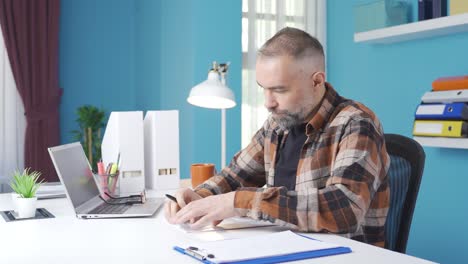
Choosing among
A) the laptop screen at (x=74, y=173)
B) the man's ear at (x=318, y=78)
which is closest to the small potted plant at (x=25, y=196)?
the laptop screen at (x=74, y=173)

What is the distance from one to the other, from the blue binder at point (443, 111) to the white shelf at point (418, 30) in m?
0.39

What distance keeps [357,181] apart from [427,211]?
1.91 m

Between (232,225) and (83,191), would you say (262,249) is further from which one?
(83,191)

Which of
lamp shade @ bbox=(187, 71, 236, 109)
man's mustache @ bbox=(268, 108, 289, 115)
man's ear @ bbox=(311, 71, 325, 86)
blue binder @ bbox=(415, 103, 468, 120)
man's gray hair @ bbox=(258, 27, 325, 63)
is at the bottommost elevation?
blue binder @ bbox=(415, 103, 468, 120)

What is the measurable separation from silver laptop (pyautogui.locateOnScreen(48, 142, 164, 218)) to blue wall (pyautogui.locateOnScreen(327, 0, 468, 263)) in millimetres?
1760

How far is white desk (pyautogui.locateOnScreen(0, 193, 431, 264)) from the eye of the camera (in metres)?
1.12

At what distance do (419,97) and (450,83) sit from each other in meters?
0.41

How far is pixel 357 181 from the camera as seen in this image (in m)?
1.36

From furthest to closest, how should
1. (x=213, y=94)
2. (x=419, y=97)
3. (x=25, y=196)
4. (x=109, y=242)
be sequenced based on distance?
(x=419, y=97) → (x=213, y=94) → (x=25, y=196) → (x=109, y=242)

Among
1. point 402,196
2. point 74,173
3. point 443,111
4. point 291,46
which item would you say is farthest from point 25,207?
point 443,111

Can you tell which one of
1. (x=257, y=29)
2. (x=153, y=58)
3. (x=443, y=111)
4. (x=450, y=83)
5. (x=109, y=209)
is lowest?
(x=109, y=209)

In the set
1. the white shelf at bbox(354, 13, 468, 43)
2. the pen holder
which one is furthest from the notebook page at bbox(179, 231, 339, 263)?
the white shelf at bbox(354, 13, 468, 43)

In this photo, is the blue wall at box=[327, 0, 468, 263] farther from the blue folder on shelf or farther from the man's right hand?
the blue folder on shelf

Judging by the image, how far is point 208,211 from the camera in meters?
1.37
